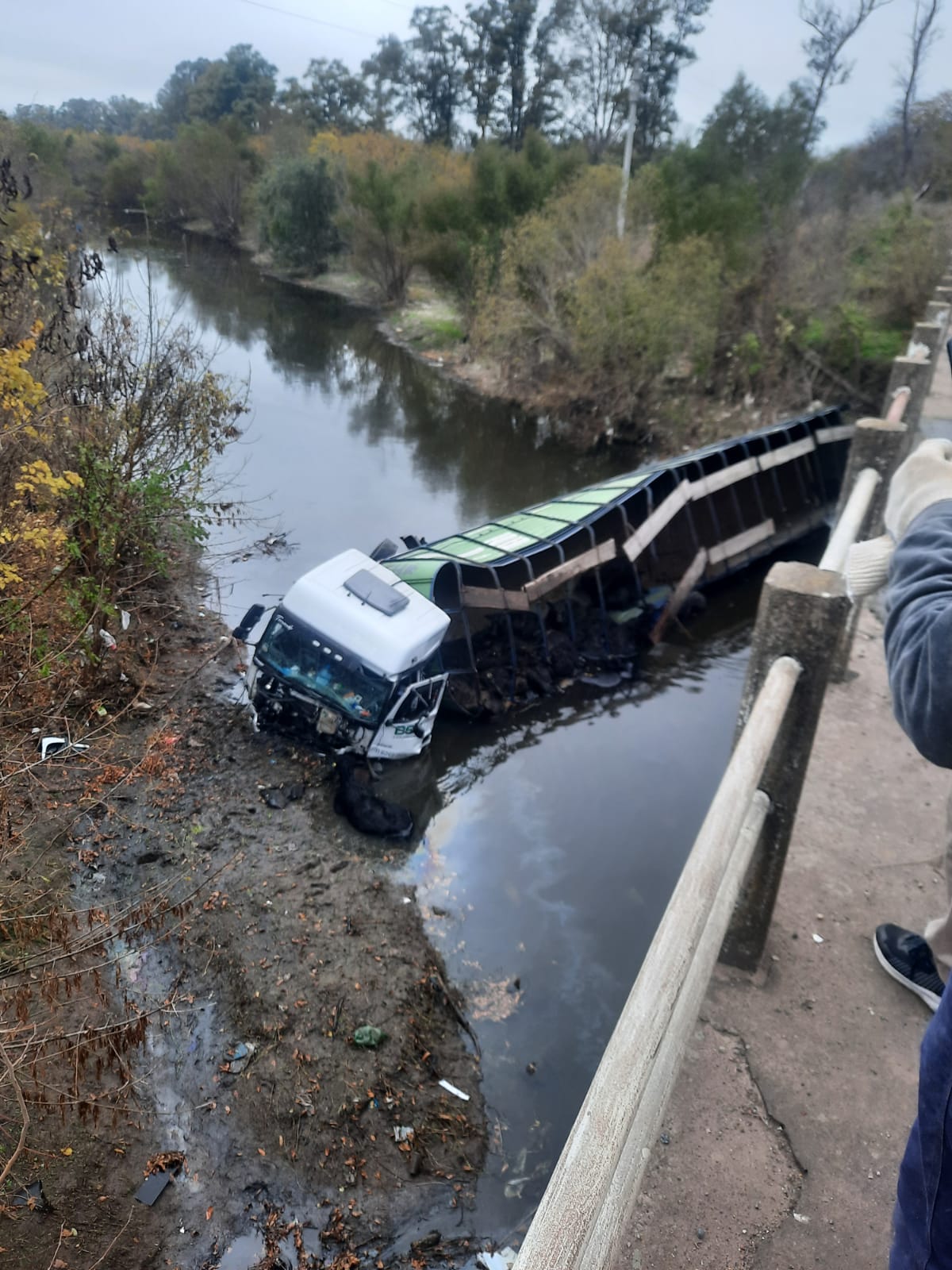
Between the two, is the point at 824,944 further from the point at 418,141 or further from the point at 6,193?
the point at 418,141

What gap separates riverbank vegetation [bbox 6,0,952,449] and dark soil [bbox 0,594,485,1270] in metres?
10.2

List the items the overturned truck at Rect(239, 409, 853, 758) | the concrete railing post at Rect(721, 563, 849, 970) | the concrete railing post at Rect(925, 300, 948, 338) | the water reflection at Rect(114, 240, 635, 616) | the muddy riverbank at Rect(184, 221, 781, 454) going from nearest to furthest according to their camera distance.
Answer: the concrete railing post at Rect(721, 563, 849, 970) → the overturned truck at Rect(239, 409, 853, 758) → the concrete railing post at Rect(925, 300, 948, 338) → the water reflection at Rect(114, 240, 635, 616) → the muddy riverbank at Rect(184, 221, 781, 454)

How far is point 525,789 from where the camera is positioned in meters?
10.0

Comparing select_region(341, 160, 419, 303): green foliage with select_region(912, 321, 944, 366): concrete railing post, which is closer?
select_region(912, 321, 944, 366): concrete railing post

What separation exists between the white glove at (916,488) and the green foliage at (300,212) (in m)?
42.4

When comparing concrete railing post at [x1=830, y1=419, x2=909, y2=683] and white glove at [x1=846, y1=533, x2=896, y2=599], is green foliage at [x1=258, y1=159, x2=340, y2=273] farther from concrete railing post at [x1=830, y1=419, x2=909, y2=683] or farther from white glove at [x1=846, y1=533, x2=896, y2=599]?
white glove at [x1=846, y1=533, x2=896, y2=599]

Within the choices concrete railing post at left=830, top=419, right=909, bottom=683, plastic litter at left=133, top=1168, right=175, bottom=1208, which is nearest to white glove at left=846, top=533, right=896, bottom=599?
concrete railing post at left=830, top=419, right=909, bottom=683

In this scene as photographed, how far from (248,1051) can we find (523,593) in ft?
21.6

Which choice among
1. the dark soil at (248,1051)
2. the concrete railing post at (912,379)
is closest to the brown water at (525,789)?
the dark soil at (248,1051)

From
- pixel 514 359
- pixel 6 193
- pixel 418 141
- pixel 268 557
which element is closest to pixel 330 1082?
pixel 6 193

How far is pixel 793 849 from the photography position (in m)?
4.01

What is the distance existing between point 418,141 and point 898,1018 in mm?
55581

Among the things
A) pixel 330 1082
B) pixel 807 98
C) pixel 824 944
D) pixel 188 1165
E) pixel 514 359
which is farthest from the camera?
pixel 807 98

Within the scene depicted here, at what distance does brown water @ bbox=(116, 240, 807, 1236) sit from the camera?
6711mm
